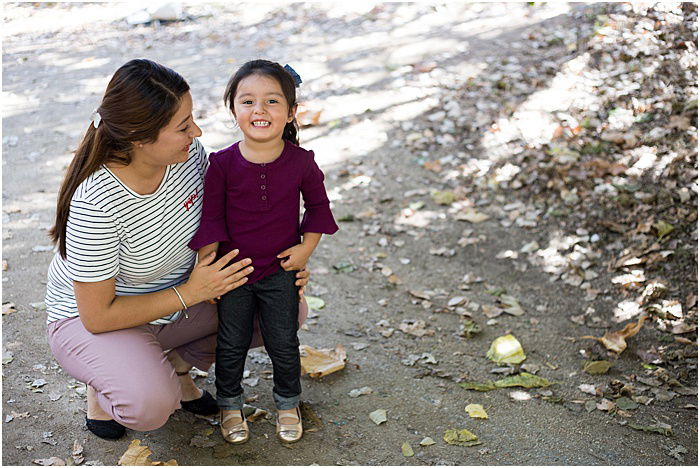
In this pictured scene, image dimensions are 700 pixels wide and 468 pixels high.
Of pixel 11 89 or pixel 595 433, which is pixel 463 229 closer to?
pixel 595 433

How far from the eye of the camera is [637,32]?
7066 millimetres

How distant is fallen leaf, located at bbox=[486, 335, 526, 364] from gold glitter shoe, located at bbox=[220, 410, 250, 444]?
1500 millimetres

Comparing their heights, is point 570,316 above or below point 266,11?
below

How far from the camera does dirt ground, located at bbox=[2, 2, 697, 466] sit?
10.6 feet

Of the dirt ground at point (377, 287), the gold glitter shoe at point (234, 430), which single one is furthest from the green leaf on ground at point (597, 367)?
the gold glitter shoe at point (234, 430)

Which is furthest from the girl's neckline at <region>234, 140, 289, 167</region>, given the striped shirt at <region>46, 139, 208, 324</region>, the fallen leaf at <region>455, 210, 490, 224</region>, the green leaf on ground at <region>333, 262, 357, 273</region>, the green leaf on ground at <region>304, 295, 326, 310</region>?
the fallen leaf at <region>455, 210, 490, 224</region>

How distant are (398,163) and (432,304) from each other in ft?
7.00

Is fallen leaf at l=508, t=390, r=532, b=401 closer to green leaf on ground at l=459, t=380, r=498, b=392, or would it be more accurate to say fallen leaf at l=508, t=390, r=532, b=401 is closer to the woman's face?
green leaf on ground at l=459, t=380, r=498, b=392

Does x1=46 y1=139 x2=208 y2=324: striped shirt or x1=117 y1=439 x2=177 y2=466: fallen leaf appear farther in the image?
x1=117 y1=439 x2=177 y2=466: fallen leaf

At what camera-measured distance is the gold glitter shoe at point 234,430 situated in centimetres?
316

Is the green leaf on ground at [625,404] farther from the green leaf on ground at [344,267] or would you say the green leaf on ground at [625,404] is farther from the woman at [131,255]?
the green leaf on ground at [344,267]

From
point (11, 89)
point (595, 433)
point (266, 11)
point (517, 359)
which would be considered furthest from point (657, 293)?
point (266, 11)

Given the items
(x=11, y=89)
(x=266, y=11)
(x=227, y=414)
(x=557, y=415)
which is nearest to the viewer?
(x=227, y=414)

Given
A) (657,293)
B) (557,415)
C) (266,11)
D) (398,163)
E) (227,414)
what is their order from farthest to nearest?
(266,11) < (398,163) < (657,293) < (557,415) < (227,414)
